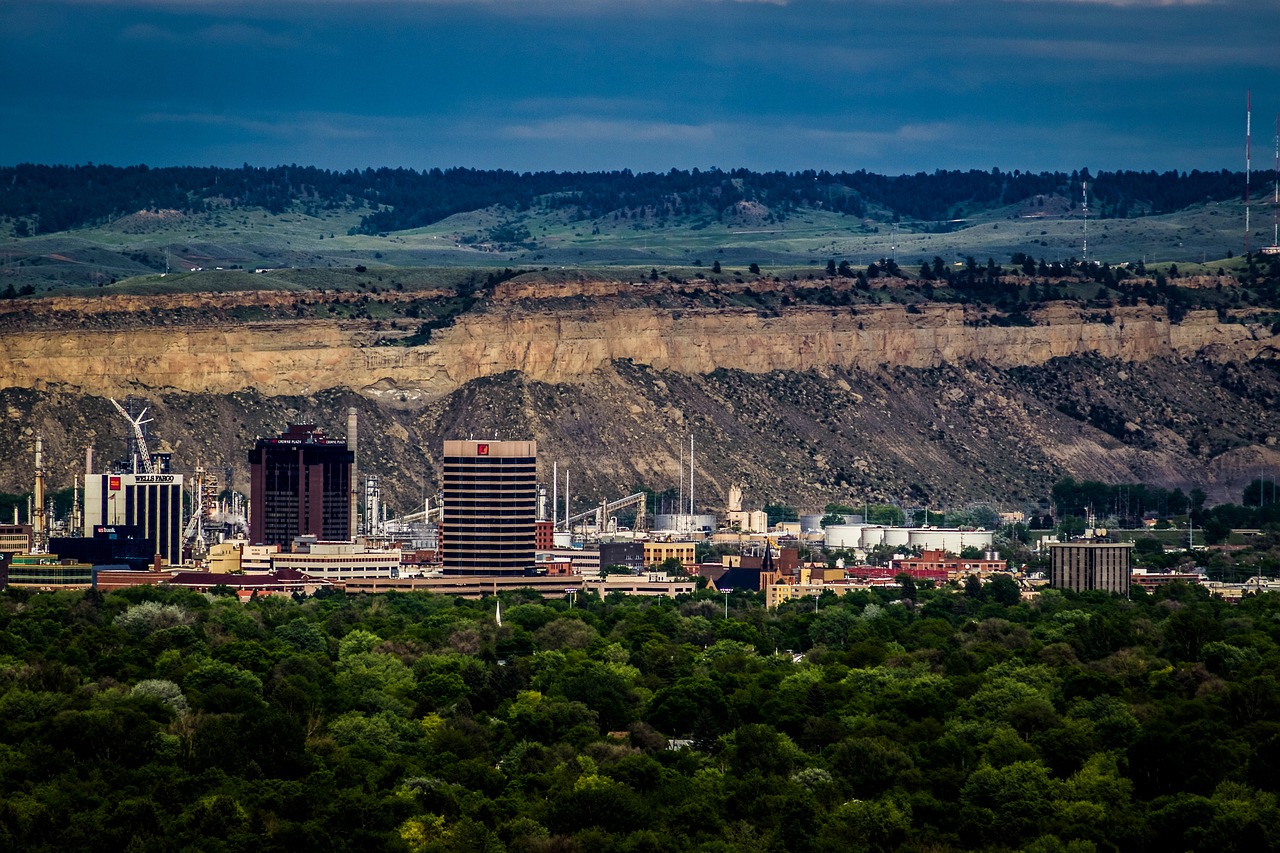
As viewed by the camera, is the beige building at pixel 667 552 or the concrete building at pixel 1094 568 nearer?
the concrete building at pixel 1094 568

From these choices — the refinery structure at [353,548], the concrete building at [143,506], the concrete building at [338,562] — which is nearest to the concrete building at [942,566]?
the refinery structure at [353,548]

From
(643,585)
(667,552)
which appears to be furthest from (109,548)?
(667,552)

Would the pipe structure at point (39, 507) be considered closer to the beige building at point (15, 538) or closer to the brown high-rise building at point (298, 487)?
the beige building at point (15, 538)

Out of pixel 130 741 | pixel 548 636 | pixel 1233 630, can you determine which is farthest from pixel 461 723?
pixel 1233 630

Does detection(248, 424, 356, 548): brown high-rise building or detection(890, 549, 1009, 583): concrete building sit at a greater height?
detection(248, 424, 356, 548): brown high-rise building

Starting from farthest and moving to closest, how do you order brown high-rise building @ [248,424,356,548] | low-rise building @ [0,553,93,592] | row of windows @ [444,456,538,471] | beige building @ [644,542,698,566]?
1. beige building @ [644,542,698,566]
2. brown high-rise building @ [248,424,356,548]
3. row of windows @ [444,456,538,471]
4. low-rise building @ [0,553,93,592]

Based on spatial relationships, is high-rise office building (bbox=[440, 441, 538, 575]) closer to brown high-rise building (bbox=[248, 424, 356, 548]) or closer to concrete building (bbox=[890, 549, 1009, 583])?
brown high-rise building (bbox=[248, 424, 356, 548])

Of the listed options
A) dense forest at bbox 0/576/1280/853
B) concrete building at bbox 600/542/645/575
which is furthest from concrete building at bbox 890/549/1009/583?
dense forest at bbox 0/576/1280/853

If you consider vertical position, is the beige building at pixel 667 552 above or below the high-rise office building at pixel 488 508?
below
